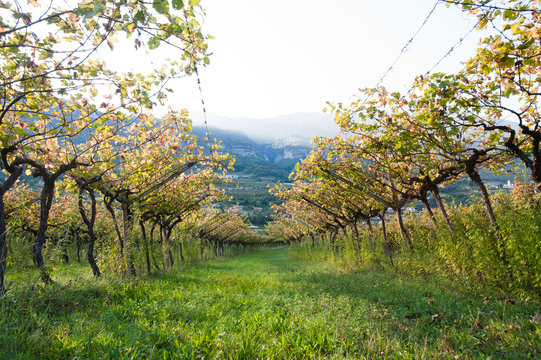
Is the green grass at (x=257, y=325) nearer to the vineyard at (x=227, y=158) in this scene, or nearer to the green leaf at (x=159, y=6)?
the vineyard at (x=227, y=158)

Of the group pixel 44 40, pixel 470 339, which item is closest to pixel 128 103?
pixel 44 40

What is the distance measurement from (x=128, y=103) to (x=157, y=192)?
662cm

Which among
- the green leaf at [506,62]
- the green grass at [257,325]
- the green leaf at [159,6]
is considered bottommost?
the green grass at [257,325]

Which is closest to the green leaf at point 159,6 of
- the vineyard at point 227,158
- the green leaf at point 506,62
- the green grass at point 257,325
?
the vineyard at point 227,158

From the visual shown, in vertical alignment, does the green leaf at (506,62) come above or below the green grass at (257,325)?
above

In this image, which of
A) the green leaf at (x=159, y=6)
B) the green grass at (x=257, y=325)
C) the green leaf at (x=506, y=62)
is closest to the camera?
the green leaf at (x=159, y=6)

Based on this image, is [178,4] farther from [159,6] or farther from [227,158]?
[227,158]

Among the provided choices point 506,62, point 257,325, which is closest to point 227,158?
point 257,325

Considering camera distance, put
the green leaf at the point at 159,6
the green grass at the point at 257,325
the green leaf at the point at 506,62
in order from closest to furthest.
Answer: the green leaf at the point at 159,6 < the green grass at the point at 257,325 < the green leaf at the point at 506,62

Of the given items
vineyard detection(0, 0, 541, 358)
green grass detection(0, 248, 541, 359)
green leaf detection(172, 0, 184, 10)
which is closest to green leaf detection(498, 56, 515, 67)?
vineyard detection(0, 0, 541, 358)

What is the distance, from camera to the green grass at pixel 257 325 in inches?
123

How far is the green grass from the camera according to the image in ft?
10.3

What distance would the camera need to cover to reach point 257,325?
418 cm

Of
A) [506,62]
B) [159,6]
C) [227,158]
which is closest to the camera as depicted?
[159,6]
